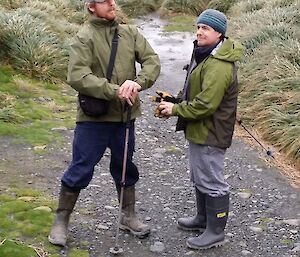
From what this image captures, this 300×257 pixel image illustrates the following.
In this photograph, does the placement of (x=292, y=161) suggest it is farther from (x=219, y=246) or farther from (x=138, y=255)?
(x=138, y=255)

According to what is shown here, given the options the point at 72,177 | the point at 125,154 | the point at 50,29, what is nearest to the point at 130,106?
the point at 125,154

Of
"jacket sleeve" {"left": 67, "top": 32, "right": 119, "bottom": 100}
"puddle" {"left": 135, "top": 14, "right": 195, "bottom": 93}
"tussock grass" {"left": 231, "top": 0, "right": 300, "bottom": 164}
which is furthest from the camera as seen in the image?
"puddle" {"left": 135, "top": 14, "right": 195, "bottom": 93}

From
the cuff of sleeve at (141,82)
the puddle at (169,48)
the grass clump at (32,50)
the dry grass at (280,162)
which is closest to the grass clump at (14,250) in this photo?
the cuff of sleeve at (141,82)

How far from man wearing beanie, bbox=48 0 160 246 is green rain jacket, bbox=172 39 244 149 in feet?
1.09

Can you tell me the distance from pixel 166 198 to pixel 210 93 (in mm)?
1881

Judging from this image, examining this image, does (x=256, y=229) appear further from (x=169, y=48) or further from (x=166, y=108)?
(x=169, y=48)

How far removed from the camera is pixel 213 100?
14.7 ft

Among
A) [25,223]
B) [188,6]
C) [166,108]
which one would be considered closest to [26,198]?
[25,223]

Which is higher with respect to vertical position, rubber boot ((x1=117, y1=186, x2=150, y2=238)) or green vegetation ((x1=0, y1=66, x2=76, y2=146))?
rubber boot ((x1=117, y1=186, x2=150, y2=238))

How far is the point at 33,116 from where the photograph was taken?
27.5ft

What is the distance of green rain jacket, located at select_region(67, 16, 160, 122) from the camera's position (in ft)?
14.2

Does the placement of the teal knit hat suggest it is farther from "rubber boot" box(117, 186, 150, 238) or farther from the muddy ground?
the muddy ground

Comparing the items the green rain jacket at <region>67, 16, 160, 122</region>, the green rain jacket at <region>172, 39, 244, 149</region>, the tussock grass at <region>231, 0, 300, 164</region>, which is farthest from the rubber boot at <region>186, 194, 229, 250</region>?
the tussock grass at <region>231, 0, 300, 164</region>

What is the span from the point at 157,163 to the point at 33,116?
216cm
